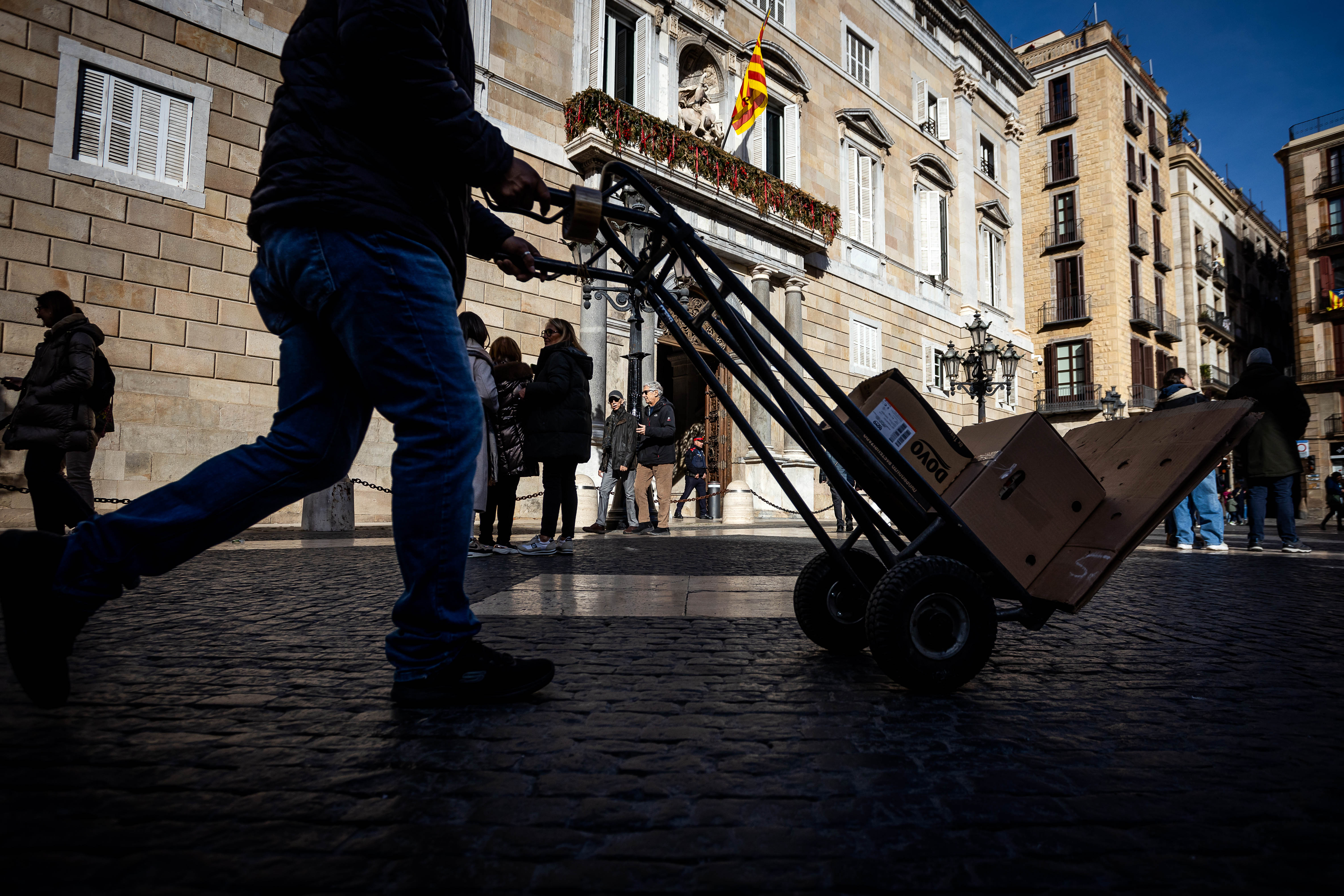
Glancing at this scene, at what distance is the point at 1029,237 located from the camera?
35.7 meters

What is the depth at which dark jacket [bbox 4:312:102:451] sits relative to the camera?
5.57 m

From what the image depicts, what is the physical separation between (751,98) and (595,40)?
9.99 ft

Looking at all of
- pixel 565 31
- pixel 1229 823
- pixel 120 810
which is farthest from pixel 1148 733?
pixel 565 31

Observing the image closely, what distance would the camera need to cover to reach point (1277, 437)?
25.4 ft

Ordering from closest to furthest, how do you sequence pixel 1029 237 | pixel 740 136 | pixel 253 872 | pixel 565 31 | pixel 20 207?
1. pixel 253 872
2. pixel 20 207
3. pixel 565 31
4. pixel 740 136
5. pixel 1029 237

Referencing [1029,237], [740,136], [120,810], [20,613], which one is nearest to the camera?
[120,810]

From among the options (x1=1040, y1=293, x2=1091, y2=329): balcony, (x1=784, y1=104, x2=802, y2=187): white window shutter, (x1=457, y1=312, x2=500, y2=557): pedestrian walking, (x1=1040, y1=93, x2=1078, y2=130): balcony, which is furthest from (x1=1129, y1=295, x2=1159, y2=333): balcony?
(x1=457, y1=312, x2=500, y2=557): pedestrian walking

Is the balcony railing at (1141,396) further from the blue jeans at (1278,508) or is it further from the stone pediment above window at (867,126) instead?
the blue jeans at (1278,508)

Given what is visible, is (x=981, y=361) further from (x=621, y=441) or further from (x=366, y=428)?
(x=366, y=428)

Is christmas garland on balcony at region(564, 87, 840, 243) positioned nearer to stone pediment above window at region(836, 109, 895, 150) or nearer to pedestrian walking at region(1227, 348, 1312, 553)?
stone pediment above window at region(836, 109, 895, 150)

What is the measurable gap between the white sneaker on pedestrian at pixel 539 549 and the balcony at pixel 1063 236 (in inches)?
1336

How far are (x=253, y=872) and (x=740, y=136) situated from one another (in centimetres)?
1741

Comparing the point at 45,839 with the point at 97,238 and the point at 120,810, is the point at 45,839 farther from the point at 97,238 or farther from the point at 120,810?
the point at 97,238

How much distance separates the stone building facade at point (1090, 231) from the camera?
33219 millimetres
